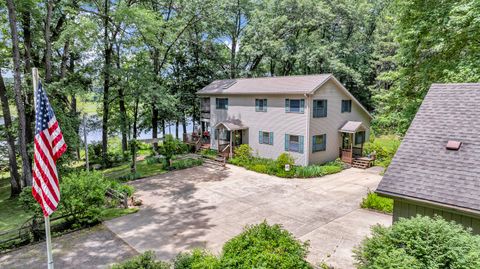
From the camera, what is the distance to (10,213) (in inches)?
580

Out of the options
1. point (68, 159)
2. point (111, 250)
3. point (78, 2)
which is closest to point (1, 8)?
point (78, 2)

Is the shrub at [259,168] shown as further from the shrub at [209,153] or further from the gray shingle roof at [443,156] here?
the gray shingle roof at [443,156]

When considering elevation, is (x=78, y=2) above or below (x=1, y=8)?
above

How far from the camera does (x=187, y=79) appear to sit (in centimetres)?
3148

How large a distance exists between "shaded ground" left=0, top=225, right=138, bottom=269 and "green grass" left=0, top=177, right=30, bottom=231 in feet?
8.42

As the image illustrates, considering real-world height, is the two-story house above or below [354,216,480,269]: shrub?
above

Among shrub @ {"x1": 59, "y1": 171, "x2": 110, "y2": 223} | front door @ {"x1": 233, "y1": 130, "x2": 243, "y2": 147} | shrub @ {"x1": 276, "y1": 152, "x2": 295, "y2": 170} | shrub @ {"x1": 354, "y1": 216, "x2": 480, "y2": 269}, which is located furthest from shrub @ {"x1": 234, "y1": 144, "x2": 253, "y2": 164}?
shrub @ {"x1": 354, "y1": 216, "x2": 480, "y2": 269}

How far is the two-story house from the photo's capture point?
68.0 ft

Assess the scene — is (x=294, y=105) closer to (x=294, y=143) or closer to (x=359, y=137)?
(x=294, y=143)

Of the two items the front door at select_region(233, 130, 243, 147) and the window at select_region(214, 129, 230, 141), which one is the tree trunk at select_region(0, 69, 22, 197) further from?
the front door at select_region(233, 130, 243, 147)

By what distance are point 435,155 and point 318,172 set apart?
40.3 feet

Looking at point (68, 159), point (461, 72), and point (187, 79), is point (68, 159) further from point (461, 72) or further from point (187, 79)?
point (461, 72)

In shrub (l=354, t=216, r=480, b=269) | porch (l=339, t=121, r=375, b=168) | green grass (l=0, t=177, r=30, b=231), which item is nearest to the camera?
shrub (l=354, t=216, r=480, b=269)

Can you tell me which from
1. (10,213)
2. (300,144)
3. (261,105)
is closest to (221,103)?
(261,105)
